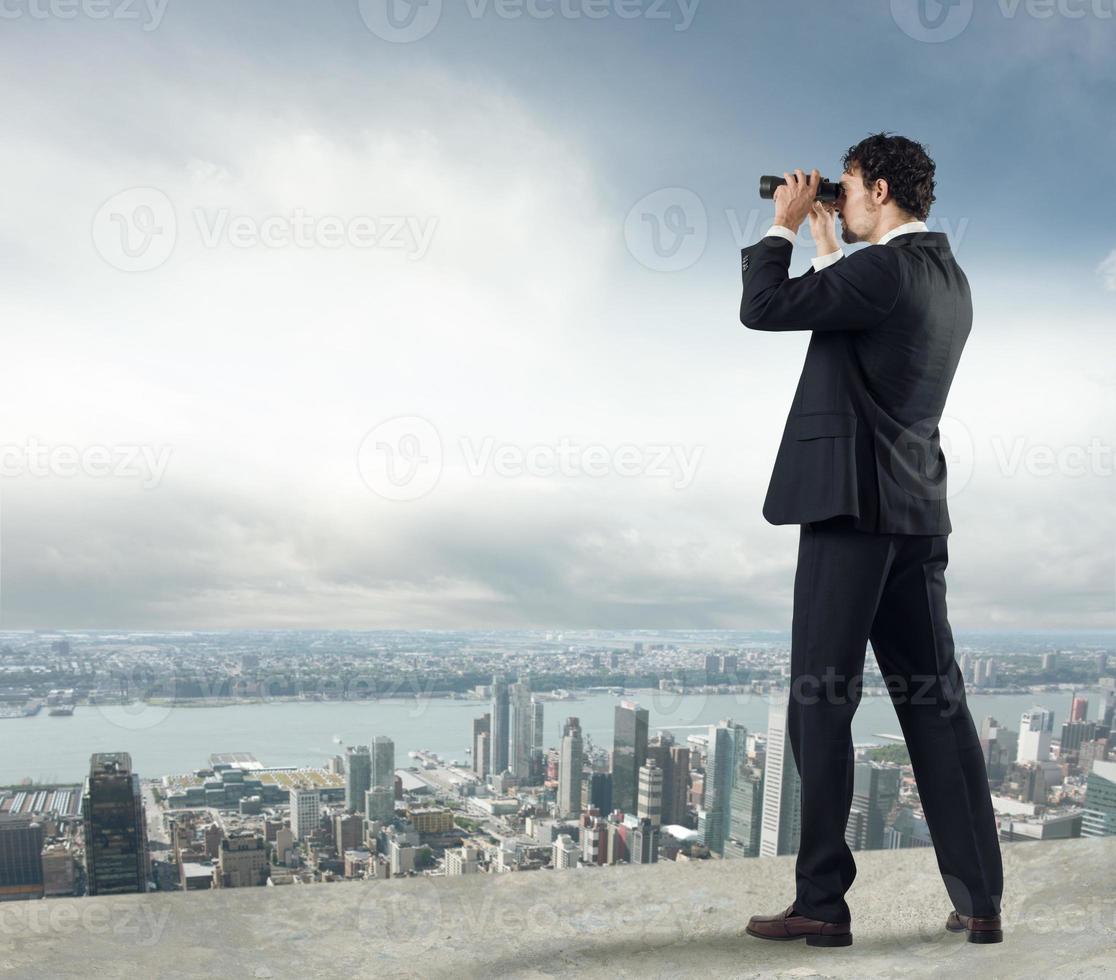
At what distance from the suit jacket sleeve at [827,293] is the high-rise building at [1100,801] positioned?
7.46 feet

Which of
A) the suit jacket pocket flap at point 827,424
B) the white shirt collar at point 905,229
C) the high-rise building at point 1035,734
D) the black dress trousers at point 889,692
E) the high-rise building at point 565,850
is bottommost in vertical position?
the high-rise building at point 565,850

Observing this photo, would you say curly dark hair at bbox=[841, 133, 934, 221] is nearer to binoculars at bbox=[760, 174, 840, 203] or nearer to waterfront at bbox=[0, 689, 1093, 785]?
binoculars at bbox=[760, 174, 840, 203]

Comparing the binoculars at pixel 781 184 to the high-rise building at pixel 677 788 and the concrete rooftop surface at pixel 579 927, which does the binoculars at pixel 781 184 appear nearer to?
the concrete rooftop surface at pixel 579 927

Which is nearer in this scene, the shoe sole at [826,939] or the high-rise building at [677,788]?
the shoe sole at [826,939]

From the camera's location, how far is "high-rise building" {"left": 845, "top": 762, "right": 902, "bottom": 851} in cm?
231

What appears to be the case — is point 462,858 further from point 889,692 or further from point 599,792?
point 889,692

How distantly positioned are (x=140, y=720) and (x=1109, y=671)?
11.4 feet

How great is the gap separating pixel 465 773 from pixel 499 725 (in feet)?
0.64

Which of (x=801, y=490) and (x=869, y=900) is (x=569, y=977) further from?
(x=801, y=490)

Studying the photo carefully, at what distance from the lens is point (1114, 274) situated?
3.57 meters

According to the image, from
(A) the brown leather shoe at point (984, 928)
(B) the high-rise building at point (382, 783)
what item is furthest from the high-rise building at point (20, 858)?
(A) the brown leather shoe at point (984, 928)

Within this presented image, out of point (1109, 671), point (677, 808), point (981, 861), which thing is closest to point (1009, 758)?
point (1109, 671)

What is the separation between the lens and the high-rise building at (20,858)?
2.16 meters

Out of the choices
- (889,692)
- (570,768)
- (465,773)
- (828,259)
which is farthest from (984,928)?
(465,773)
